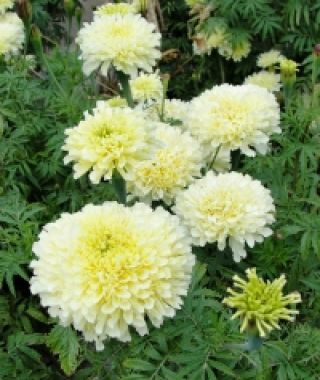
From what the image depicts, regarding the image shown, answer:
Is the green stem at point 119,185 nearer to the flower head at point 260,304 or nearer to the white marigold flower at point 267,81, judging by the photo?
the flower head at point 260,304

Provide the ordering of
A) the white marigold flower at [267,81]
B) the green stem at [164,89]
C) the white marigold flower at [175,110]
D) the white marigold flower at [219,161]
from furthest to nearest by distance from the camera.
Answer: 1. the white marigold flower at [267,81]
2. the white marigold flower at [175,110]
3. the green stem at [164,89]
4. the white marigold flower at [219,161]

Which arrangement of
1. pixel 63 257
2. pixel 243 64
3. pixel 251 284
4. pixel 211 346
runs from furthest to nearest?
pixel 243 64, pixel 211 346, pixel 63 257, pixel 251 284

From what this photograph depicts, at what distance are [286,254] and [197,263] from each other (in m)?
0.26

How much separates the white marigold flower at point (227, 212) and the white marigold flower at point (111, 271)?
0.22m

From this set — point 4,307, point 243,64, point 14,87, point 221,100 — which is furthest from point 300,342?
point 243,64

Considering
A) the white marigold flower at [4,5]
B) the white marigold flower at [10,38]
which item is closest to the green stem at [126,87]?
the white marigold flower at [10,38]

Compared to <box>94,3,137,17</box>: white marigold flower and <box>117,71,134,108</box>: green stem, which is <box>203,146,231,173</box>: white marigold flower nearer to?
<box>117,71,134,108</box>: green stem

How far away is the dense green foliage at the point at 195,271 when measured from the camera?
120 cm

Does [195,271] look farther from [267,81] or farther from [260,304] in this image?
[267,81]

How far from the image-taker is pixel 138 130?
124 centimetres

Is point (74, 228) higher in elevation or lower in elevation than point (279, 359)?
higher

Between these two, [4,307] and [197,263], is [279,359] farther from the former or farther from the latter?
[4,307]

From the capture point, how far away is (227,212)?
1.34 metres

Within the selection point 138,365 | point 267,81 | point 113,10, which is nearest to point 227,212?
point 138,365
